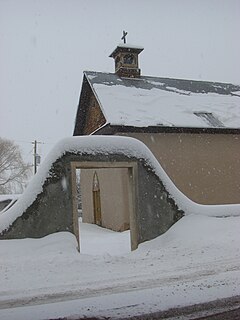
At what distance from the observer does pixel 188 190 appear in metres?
15.8

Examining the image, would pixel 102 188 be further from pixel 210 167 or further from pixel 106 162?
pixel 106 162

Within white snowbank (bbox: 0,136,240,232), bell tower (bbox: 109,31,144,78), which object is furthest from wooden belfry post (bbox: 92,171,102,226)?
white snowbank (bbox: 0,136,240,232)

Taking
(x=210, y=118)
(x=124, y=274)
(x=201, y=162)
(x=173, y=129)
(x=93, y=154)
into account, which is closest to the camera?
(x=124, y=274)

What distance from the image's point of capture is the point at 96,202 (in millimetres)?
18328

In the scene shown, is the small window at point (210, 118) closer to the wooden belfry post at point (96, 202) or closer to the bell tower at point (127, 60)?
the bell tower at point (127, 60)

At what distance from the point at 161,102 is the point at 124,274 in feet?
42.4

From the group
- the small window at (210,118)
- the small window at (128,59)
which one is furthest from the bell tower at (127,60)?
the small window at (210,118)

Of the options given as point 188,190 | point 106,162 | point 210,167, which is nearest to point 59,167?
point 106,162

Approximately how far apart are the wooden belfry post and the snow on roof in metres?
3.86

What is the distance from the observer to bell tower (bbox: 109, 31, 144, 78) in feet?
66.6

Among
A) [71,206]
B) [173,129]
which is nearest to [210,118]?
[173,129]

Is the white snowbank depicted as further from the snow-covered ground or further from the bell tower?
the bell tower

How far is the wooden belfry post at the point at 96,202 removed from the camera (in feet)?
58.7

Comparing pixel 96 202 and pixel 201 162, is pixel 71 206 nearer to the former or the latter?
pixel 201 162
